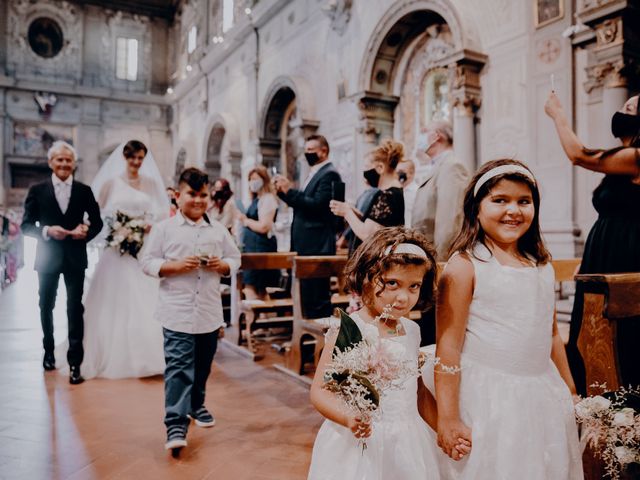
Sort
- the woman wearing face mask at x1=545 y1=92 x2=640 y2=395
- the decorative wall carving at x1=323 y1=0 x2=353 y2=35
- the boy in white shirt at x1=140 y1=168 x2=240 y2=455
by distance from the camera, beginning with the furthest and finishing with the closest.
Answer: the decorative wall carving at x1=323 y1=0 x2=353 y2=35 < the boy in white shirt at x1=140 y1=168 x2=240 y2=455 < the woman wearing face mask at x1=545 y1=92 x2=640 y2=395

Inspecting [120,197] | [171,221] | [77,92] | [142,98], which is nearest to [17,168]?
[77,92]

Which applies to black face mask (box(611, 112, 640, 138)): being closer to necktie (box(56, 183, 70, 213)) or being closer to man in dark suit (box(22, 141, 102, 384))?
man in dark suit (box(22, 141, 102, 384))

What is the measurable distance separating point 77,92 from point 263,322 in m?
19.7

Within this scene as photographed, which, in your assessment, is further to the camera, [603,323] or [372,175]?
[372,175]

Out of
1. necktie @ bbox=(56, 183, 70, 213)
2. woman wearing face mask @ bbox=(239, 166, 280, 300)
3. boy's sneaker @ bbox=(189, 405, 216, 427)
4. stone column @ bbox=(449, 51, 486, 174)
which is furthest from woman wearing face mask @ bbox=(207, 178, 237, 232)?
boy's sneaker @ bbox=(189, 405, 216, 427)

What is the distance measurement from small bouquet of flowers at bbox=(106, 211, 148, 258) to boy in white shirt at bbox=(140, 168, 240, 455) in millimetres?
1390

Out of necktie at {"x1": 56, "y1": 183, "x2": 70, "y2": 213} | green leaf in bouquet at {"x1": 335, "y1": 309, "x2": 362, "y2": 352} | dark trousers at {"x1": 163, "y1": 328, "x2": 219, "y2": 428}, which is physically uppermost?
necktie at {"x1": 56, "y1": 183, "x2": 70, "y2": 213}

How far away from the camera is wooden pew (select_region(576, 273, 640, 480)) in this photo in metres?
1.96

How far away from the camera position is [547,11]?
6062mm

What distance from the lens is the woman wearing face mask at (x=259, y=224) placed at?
5.88 metres

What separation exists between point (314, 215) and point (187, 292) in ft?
5.75

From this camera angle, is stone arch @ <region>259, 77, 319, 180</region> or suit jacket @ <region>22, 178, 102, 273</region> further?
stone arch @ <region>259, 77, 319, 180</region>

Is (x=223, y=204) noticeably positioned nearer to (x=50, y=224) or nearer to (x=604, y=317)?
(x=50, y=224)

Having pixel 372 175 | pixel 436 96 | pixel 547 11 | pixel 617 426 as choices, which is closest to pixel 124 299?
pixel 372 175
